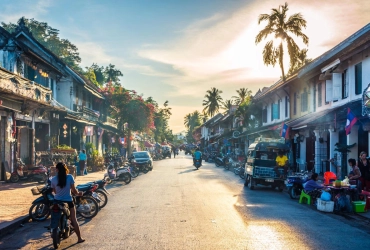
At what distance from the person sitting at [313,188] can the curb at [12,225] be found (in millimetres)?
9294

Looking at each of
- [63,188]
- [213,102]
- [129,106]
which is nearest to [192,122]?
[213,102]

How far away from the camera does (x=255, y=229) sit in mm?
9500

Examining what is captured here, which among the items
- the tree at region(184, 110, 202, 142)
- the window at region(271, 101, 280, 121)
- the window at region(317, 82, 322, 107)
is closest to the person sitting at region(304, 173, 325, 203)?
the window at region(317, 82, 322, 107)

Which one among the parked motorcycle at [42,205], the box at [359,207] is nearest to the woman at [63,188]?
the parked motorcycle at [42,205]

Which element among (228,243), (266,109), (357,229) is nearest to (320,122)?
(357,229)

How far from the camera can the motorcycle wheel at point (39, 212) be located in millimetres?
10987

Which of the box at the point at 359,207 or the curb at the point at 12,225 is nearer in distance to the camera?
the curb at the point at 12,225

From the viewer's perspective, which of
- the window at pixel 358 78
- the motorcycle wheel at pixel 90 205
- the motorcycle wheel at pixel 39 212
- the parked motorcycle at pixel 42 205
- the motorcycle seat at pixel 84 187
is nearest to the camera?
the parked motorcycle at pixel 42 205

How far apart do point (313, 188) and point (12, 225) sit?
9.84 m

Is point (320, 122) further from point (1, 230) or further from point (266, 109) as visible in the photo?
point (266, 109)

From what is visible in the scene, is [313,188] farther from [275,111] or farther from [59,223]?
[275,111]

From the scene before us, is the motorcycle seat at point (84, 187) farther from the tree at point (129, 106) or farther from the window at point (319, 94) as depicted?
the tree at point (129, 106)

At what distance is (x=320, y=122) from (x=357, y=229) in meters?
10.5

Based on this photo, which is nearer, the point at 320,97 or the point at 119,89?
the point at 320,97
